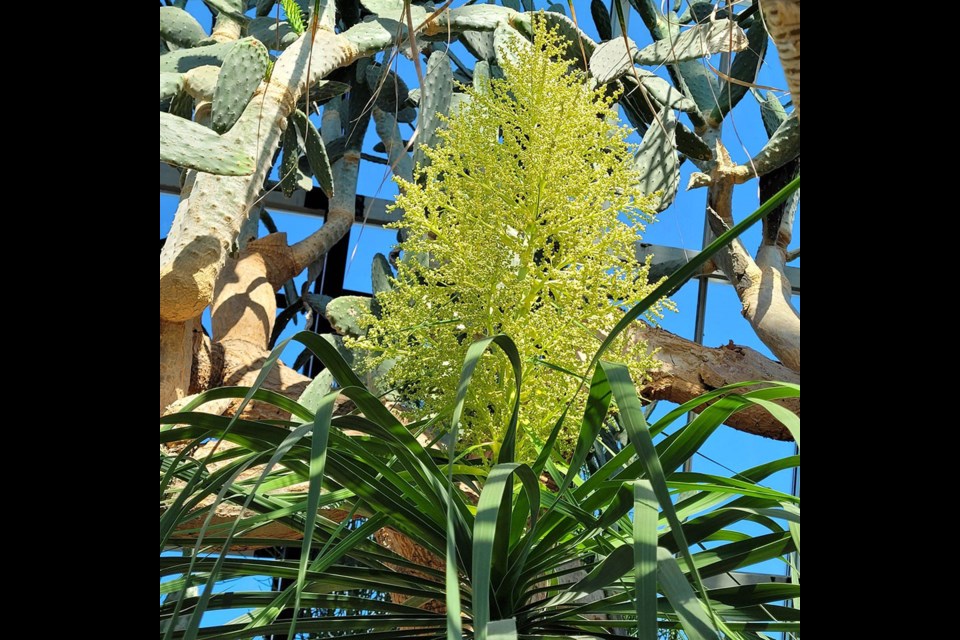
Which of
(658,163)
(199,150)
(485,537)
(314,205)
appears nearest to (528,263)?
(485,537)

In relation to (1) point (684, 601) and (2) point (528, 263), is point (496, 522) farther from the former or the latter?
(2) point (528, 263)

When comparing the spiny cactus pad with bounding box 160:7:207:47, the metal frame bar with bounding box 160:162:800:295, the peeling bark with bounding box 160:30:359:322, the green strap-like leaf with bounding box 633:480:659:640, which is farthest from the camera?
the metal frame bar with bounding box 160:162:800:295

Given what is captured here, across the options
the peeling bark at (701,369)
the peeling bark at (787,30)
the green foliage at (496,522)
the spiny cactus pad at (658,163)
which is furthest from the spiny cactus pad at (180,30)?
the peeling bark at (787,30)

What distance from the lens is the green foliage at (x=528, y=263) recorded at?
117cm

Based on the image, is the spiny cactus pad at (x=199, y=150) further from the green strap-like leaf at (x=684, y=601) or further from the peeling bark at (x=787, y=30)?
the green strap-like leaf at (x=684, y=601)

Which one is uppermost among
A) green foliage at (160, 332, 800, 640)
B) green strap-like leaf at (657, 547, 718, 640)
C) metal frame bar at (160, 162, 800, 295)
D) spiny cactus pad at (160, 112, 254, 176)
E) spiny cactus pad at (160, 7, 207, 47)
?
metal frame bar at (160, 162, 800, 295)

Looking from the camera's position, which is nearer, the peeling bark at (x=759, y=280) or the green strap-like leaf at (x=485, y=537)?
the green strap-like leaf at (x=485, y=537)

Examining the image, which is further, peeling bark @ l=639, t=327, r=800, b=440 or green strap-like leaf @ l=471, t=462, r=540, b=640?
peeling bark @ l=639, t=327, r=800, b=440

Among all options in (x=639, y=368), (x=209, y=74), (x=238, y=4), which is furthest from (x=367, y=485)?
(x=238, y=4)

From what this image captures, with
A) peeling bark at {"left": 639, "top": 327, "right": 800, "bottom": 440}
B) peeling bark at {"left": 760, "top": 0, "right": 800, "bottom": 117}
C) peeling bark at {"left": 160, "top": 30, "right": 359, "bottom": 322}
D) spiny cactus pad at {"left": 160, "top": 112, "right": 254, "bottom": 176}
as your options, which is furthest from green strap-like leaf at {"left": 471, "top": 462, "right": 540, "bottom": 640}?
peeling bark at {"left": 639, "top": 327, "right": 800, "bottom": 440}

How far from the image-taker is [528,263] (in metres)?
1.18

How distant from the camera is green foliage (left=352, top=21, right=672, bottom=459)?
1.17 m

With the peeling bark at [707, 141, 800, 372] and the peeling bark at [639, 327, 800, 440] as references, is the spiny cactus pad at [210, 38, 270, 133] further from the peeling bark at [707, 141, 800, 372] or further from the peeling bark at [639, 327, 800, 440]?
the peeling bark at [707, 141, 800, 372]
